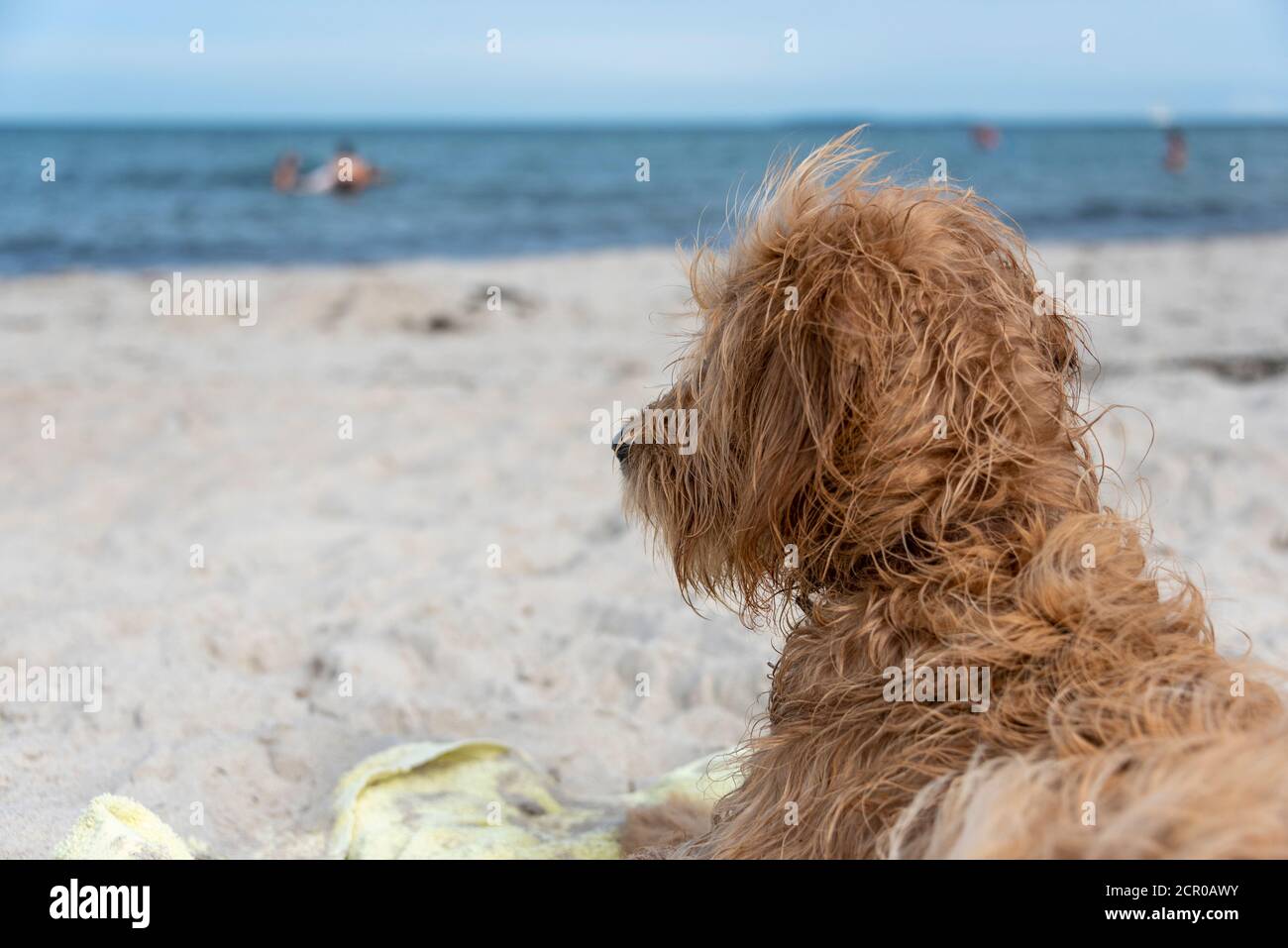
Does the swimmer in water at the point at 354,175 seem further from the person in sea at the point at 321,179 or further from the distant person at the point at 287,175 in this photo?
the distant person at the point at 287,175

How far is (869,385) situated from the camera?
7.91 feet

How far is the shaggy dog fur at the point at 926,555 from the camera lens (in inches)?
80.0

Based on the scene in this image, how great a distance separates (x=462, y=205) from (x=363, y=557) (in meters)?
22.2

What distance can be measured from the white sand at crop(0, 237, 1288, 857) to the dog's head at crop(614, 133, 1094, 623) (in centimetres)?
66

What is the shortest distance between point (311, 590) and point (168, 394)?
4185 mm

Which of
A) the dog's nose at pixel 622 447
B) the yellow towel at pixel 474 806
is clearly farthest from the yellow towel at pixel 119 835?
the dog's nose at pixel 622 447

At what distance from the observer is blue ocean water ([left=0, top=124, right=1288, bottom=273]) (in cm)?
1894

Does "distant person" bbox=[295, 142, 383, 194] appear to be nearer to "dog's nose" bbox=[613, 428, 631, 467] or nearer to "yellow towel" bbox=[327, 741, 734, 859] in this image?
"yellow towel" bbox=[327, 741, 734, 859]

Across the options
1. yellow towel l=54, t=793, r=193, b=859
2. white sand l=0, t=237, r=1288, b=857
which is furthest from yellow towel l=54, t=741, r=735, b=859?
white sand l=0, t=237, r=1288, b=857

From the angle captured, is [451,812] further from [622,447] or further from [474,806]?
[622,447]

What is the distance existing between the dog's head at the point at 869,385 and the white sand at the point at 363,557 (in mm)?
661

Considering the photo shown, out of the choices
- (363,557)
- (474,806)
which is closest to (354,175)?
(363,557)
